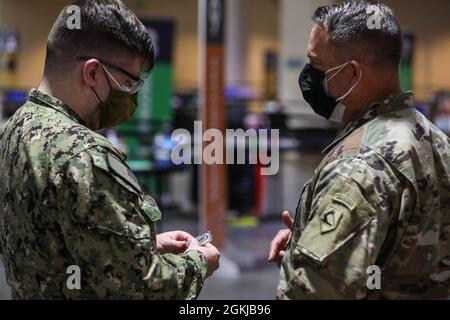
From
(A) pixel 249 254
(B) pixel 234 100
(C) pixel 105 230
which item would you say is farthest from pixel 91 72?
(B) pixel 234 100

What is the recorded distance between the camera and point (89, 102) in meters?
1.52

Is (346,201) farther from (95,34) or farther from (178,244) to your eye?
(95,34)

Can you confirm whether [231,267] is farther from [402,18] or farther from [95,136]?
[402,18]

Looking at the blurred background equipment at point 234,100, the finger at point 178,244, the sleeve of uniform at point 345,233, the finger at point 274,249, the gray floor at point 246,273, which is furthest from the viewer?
the blurred background equipment at point 234,100

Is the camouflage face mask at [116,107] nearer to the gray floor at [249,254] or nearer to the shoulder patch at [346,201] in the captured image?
the shoulder patch at [346,201]

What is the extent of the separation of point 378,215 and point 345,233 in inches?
3.3

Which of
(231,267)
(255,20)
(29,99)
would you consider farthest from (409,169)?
(255,20)

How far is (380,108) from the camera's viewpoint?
1.52 meters

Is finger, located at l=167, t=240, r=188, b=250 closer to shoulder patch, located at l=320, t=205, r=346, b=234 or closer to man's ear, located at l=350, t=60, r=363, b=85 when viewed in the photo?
shoulder patch, located at l=320, t=205, r=346, b=234

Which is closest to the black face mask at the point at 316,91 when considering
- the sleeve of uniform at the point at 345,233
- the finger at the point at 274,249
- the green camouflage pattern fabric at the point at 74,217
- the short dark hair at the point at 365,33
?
the short dark hair at the point at 365,33

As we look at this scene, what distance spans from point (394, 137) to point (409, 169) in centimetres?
8

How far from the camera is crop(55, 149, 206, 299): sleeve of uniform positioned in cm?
136

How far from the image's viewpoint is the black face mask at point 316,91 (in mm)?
1634

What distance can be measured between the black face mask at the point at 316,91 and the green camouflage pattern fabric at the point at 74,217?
1.68 feet
